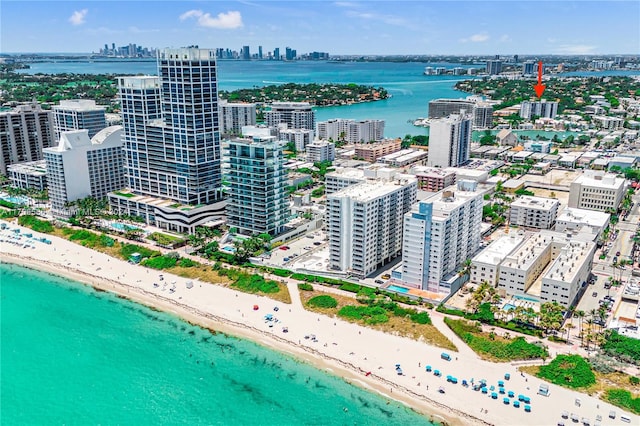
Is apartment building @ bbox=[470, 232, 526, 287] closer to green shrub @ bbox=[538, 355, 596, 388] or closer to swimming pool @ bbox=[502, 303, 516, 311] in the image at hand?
swimming pool @ bbox=[502, 303, 516, 311]

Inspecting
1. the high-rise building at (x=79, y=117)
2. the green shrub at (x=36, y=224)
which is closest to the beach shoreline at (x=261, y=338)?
the green shrub at (x=36, y=224)

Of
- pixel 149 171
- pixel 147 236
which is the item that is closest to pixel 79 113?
pixel 149 171

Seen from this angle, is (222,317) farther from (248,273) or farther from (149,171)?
(149,171)

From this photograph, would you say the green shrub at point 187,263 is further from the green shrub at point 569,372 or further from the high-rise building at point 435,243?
the green shrub at point 569,372

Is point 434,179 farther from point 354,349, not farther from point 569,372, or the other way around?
point 569,372

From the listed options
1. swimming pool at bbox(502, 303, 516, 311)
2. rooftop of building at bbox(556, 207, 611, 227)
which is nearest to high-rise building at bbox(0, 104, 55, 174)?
swimming pool at bbox(502, 303, 516, 311)

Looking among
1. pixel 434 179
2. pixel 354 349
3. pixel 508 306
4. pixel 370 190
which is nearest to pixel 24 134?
pixel 370 190
